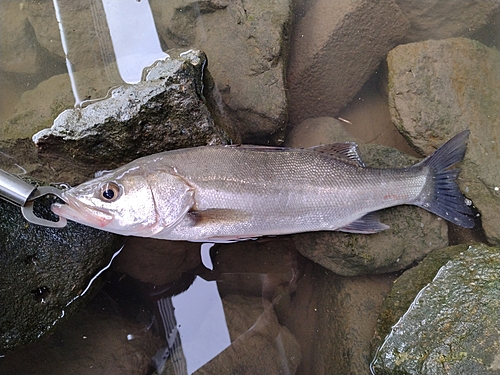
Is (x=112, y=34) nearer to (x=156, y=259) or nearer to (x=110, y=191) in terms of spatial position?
(x=110, y=191)

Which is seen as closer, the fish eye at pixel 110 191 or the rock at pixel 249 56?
the fish eye at pixel 110 191

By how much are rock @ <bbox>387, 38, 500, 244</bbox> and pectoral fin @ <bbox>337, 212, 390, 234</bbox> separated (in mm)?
1018

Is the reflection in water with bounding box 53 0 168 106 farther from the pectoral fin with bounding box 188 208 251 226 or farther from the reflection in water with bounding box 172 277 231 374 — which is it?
the reflection in water with bounding box 172 277 231 374

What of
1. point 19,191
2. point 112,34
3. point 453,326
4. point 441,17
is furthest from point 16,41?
point 453,326

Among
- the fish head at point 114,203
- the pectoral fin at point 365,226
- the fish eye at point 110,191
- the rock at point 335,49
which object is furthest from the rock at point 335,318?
the fish eye at point 110,191

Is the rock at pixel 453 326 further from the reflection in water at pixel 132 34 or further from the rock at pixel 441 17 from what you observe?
the reflection in water at pixel 132 34

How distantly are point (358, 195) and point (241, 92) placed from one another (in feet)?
4.98

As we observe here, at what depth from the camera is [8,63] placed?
427 centimetres

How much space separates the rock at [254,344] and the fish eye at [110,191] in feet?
5.73

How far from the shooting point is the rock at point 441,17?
4555 mm

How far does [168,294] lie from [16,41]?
3.22m

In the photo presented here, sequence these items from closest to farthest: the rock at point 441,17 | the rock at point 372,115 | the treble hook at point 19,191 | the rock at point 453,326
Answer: the treble hook at point 19,191 < the rock at point 453,326 < the rock at point 372,115 < the rock at point 441,17

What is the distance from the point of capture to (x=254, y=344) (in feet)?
12.3

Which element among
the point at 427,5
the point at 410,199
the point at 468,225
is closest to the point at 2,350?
the point at 410,199
